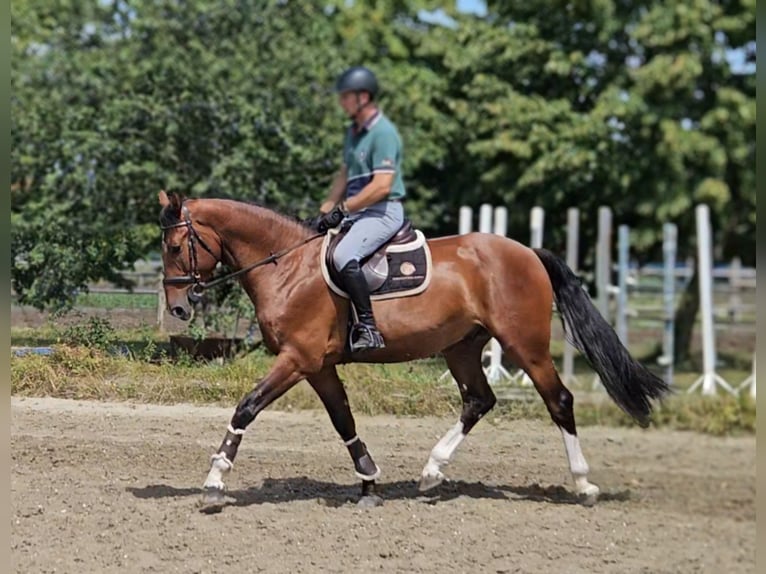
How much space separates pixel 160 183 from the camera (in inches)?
463

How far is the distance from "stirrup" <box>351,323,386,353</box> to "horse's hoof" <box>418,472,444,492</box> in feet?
2.54

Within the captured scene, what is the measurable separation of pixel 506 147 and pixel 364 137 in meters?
9.55

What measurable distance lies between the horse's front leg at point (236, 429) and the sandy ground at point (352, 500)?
11 centimetres

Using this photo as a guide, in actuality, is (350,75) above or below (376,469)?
above

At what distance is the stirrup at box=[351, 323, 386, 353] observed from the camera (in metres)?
4.91

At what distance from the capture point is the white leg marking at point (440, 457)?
5.14 m

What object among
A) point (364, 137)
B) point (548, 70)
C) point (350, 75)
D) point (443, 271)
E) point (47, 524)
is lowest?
point (47, 524)

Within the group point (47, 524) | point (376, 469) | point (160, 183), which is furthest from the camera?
point (160, 183)

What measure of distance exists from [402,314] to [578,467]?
124 cm


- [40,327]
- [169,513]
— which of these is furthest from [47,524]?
[40,327]

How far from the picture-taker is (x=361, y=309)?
495 centimetres

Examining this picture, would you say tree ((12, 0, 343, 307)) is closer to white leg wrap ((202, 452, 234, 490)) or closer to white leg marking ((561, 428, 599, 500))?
white leg wrap ((202, 452, 234, 490))

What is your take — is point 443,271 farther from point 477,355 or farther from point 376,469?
point 376,469

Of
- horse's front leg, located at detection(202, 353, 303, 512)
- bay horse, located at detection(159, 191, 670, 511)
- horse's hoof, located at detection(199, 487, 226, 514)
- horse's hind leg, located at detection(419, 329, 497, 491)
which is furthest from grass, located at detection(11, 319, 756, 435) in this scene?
horse's hoof, located at detection(199, 487, 226, 514)
